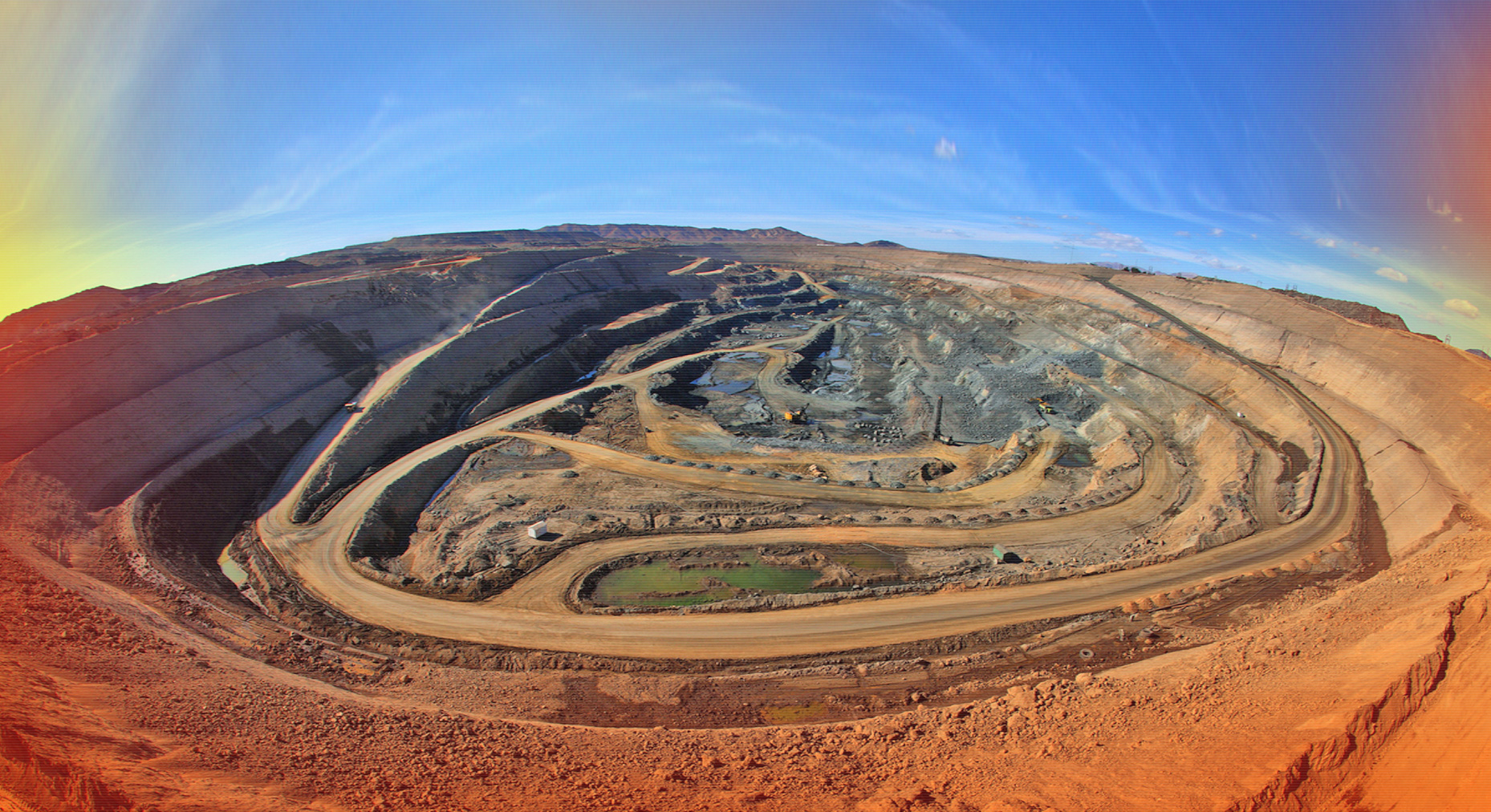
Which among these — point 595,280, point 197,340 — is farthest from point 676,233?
point 197,340

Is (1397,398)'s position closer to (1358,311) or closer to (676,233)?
(1358,311)

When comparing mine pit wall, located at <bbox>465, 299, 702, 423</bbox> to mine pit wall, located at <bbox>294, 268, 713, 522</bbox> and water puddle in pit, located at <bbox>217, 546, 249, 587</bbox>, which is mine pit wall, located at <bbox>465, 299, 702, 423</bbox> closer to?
mine pit wall, located at <bbox>294, 268, 713, 522</bbox>

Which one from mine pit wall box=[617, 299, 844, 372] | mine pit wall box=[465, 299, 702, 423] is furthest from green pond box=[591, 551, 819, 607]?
mine pit wall box=[617, 299, 844, 372]

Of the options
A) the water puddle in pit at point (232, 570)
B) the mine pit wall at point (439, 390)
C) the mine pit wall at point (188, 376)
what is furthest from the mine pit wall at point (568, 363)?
the water puddle in pit at point (232, 570)

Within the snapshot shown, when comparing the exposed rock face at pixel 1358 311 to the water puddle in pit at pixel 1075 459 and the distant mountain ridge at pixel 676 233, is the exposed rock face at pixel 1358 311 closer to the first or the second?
the water puddle in pit at pixel 1075 459

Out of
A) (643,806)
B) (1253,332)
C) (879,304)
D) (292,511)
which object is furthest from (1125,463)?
(879,304)

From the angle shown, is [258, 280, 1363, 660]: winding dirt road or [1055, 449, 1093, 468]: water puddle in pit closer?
[258, 280, 1363, 660]: winding dirt road
